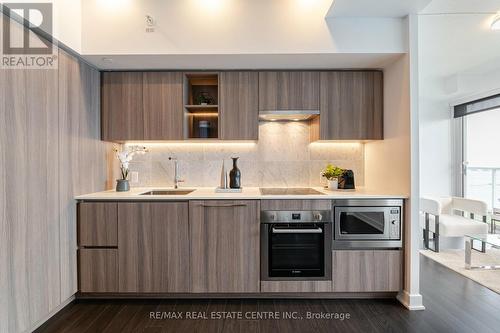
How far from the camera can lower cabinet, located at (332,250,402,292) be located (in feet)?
7.60

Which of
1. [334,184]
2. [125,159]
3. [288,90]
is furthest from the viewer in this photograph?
[334,184]

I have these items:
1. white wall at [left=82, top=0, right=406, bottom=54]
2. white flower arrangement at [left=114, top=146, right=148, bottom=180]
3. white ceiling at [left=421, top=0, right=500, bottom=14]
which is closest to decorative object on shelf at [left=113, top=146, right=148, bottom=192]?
white flower arrangement at [left=114, top=146, right=148, bottom=180]

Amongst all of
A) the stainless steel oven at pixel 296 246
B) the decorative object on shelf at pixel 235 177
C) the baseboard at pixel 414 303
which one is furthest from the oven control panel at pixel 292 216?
the baseboard at pixel 414 303

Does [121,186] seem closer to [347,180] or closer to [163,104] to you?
[163,104]

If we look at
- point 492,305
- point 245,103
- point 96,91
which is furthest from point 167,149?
point 492,305

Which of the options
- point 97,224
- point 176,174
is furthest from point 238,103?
point 97,224

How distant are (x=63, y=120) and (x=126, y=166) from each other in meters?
0.76

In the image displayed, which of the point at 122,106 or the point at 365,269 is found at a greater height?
the point at 122,106

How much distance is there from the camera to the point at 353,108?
104 inches

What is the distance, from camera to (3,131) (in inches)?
64.6

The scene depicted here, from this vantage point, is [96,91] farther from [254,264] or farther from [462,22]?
[462,22]

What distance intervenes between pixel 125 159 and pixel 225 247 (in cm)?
140

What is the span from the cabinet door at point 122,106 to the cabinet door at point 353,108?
185 cm

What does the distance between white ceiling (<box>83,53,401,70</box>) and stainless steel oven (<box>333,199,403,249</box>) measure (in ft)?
4.24
